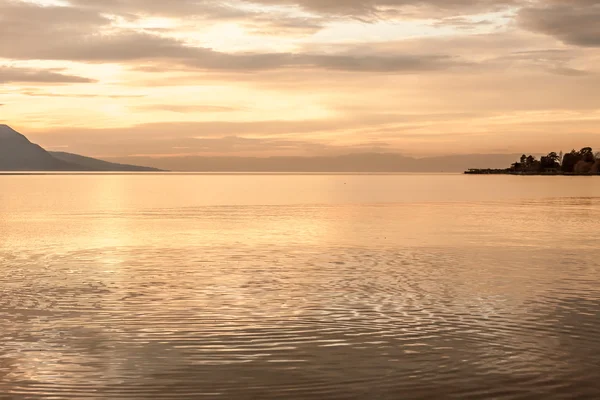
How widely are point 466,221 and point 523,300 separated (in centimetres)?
3365

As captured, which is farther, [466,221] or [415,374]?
[466,221]

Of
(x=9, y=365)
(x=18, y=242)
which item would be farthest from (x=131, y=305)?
(x=18, y=242)

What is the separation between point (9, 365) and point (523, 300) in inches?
545

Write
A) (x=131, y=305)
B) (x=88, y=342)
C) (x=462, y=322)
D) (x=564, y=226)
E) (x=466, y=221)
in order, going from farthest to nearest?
(x=466, y=221), (x=564, y=226), (x=131, y=305), (x=462, y=322), (x=88, y=342)

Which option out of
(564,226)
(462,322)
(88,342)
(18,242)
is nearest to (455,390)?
(462,322)

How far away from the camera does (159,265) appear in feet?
95.0

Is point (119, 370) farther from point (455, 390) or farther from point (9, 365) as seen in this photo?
point (455, 390)

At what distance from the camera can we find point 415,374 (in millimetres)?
13492

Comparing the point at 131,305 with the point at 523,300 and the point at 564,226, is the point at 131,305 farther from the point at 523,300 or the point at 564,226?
the point at 564,226

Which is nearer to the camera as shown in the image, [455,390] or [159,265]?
[455,390]

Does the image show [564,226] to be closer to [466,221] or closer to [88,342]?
[466,221]

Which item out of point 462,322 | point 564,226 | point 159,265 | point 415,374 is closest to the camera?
point 415,374

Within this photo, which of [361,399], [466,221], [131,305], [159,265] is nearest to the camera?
[361,399]

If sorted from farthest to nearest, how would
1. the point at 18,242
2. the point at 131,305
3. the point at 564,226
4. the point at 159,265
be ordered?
the point at 564,226 < the point at 18,242 < the point at 159,265 < the point at 131,305
